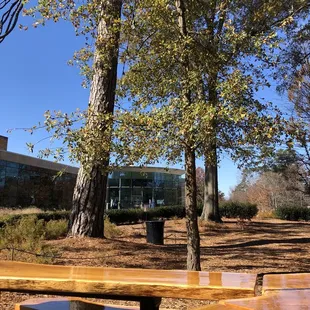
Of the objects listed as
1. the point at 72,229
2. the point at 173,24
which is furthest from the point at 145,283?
the point at 72,229

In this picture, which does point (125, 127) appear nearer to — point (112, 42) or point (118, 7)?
point (112, 42)

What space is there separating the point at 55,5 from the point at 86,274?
17.2 feet

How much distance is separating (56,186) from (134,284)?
3039 cm

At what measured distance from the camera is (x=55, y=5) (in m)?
6.54

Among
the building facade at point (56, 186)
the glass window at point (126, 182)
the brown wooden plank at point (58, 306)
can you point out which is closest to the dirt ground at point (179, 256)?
the brown wooden plank at point (58, 306)

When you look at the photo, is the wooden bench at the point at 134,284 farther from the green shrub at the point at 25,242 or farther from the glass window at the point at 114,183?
the glass window at the point at 114,183

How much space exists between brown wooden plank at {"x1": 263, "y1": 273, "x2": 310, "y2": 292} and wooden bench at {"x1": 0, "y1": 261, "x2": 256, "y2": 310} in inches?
A: 3.9

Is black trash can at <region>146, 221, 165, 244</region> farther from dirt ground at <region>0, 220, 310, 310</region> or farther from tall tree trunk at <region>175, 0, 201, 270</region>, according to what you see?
tall tree trunk at <region>175, 0, 201, 270</region>

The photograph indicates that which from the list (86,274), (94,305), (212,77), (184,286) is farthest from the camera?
(212,77)

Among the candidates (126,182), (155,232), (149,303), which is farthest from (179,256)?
(126,182)

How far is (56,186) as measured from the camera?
104 ft

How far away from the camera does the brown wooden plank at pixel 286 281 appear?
2148 mm

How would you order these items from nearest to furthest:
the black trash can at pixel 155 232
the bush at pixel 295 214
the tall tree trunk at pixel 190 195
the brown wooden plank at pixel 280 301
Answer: the brown wooden plank at pixel 280 301, the tall tree trunk at pixel 190 195, the black trash can at pixel 155 232, the bush at pixel 295 214

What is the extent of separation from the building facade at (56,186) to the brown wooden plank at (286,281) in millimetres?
19780
